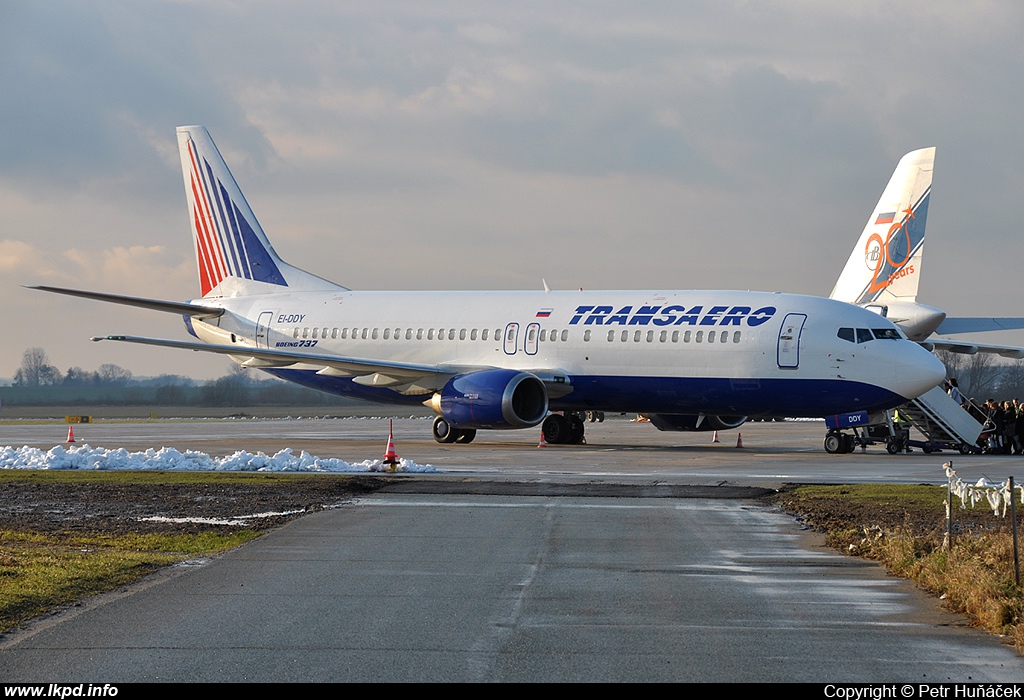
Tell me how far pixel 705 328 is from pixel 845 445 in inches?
192

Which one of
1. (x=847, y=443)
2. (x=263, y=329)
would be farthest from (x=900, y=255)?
(x=263, y=329)

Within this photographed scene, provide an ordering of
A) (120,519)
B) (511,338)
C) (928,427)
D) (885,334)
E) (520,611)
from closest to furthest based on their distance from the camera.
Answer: (520,611) → (120,519) → (885,334) → (928,427) → (511,338)

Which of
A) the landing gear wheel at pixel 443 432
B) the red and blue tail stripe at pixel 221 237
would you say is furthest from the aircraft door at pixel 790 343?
the red and blue tail stripe at pixel 221 237

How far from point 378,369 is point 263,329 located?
7006 mm

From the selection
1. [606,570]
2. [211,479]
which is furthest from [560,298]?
[606,570]

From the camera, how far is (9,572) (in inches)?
405

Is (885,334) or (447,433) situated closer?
(885,334)

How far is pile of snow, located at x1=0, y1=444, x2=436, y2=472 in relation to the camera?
22.9m

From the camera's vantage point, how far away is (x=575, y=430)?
34.2m

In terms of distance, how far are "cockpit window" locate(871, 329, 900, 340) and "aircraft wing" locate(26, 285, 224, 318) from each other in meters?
19.5

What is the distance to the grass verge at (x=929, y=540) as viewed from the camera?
8.73 m

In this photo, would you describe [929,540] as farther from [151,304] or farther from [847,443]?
[151,304]

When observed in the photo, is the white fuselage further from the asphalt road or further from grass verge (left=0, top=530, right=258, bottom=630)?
grass verge (left=0, top=530, right=258, bottom=630)

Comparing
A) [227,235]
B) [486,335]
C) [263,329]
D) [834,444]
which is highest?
[227,235]
